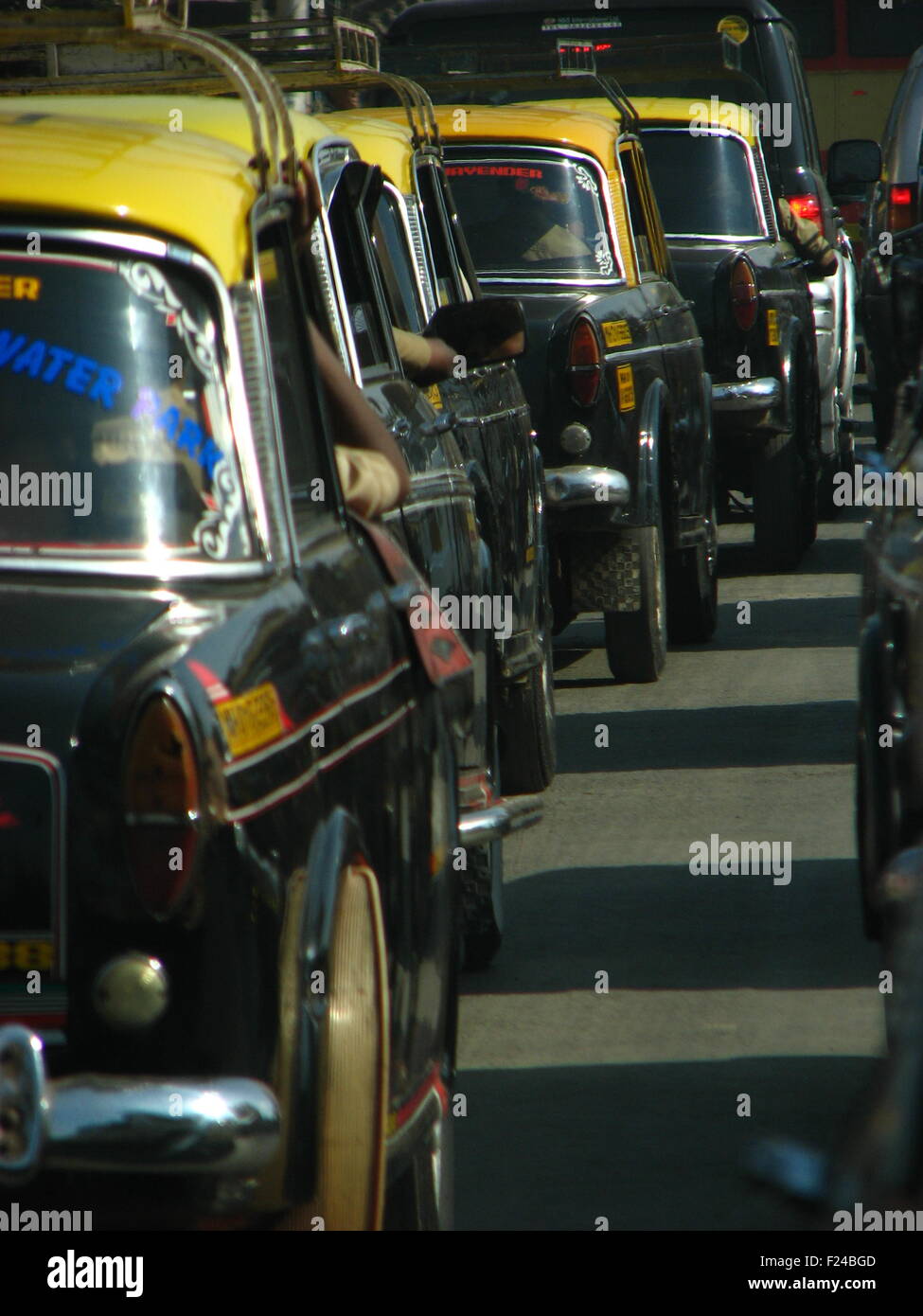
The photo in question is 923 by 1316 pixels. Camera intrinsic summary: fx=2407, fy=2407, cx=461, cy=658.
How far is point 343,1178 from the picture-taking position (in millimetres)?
3412

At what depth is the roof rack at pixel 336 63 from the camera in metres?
7.01

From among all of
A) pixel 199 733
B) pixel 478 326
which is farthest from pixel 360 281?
pixel 199 733

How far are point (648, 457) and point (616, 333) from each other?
1.70 feet

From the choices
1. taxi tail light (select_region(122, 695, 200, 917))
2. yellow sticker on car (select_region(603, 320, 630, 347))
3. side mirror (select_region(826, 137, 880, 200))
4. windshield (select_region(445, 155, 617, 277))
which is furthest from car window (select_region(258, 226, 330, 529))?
side mirror (select_region(826, 137, 880, 200))

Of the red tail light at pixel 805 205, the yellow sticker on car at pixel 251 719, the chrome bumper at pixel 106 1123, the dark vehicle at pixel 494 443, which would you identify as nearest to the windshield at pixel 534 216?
the dark vehicle at pixel 494 443

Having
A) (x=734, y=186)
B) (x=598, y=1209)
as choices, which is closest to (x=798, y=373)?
(x=734, y=186)

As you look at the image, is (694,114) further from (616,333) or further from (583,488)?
(583,488)

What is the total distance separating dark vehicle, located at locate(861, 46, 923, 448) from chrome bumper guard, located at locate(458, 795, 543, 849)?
989cm

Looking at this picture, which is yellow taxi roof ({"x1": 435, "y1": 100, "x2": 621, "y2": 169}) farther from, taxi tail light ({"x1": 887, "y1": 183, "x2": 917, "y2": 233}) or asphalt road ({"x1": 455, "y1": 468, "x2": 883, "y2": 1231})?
taxi tail light ({"x1": 887, "y1": 183, "x2": 917, "y2": 233})

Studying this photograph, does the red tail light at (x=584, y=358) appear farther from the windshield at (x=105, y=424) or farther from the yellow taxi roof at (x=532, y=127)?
the windshield at (x=105, y=424)

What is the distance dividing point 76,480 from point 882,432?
1354 cm
